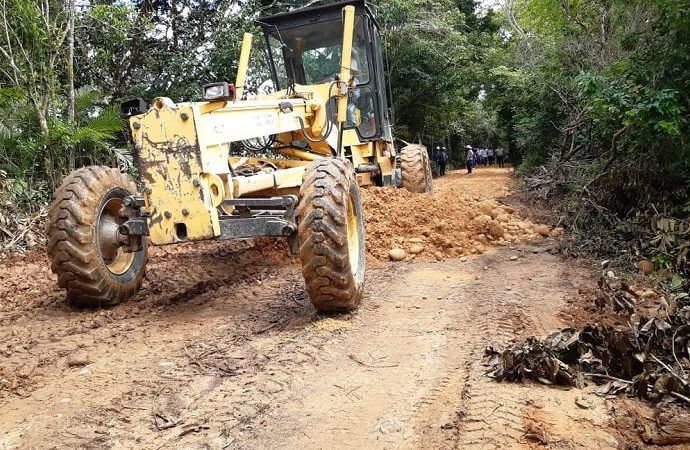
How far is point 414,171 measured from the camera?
36.3ft

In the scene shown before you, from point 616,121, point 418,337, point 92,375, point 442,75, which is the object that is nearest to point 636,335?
point 418,337

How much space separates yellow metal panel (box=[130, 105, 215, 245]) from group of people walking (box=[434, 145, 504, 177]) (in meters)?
23.9

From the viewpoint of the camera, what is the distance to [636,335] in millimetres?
3480

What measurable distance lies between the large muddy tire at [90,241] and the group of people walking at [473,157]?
76.8 ft

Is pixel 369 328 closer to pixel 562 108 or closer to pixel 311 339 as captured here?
pixel 311 339

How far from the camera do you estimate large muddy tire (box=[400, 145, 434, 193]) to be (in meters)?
11.0

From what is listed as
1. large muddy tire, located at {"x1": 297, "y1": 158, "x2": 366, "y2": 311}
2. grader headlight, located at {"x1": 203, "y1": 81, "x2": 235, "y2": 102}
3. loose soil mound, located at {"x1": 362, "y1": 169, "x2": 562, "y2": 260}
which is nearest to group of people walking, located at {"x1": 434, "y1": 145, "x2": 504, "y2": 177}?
loose soil mound, located at {"x1": 362, "y1": 169, "x2": 562, "y2": 260}

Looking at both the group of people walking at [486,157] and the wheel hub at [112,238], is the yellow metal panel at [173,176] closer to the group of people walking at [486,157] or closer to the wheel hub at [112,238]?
the wheel hub at [112,238]

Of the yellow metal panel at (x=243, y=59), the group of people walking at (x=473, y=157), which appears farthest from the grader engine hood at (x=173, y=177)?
the group of people walking at (x=473, y=157)

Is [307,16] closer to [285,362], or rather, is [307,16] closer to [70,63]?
[70,63]

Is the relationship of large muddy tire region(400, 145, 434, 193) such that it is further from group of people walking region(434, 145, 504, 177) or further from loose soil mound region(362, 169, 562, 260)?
group of people walking region(434, 145, 504, 177)

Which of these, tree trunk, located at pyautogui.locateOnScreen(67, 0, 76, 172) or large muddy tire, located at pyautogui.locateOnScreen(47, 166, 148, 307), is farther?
tree trunk, located at pyautogui.locateOnScreen(67, 0, 76, 172)

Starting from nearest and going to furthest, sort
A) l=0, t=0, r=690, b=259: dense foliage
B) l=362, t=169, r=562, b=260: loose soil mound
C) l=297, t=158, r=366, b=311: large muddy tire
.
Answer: l=297, t=158, r=366, b=311: large muddy tire < l=0, t=0, r=690, b=259: dense foliage < l=362, t=169, r=562, b=260: loose soil mound

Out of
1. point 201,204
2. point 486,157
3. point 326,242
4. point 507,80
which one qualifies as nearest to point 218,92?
point 201,204
